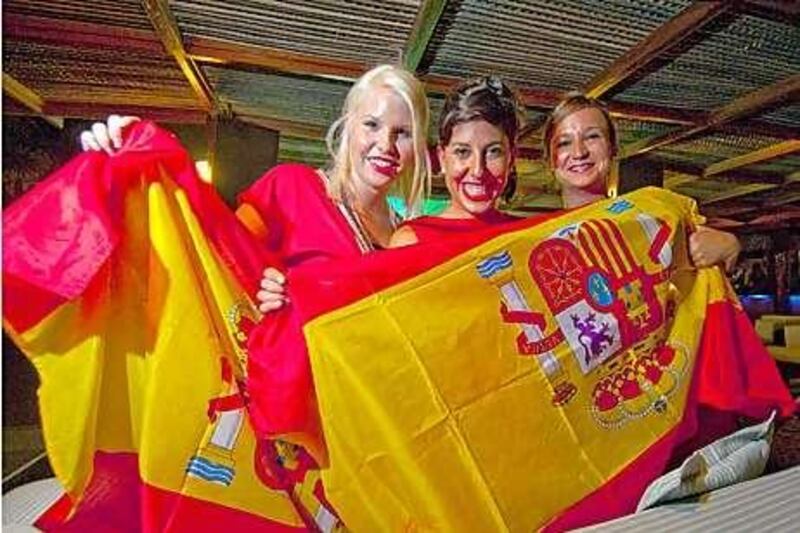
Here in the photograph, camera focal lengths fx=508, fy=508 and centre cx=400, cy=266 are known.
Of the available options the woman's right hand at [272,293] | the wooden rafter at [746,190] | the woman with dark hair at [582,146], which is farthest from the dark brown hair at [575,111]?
the wooden rafter at [746,190]

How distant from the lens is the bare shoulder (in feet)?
1.99

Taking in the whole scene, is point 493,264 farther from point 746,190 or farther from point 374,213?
point 746,190

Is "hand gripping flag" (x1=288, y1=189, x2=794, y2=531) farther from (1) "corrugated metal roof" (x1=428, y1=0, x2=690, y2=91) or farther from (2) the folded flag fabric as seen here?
(1) "corrugated metal roof" (x1=428, y1=0, x2=690, y2=91)

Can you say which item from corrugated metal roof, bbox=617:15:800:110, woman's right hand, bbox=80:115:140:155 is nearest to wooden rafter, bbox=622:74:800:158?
corrugated metal roof, bbox=617:15:800:110

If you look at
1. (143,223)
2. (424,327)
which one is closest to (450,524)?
(424,327)

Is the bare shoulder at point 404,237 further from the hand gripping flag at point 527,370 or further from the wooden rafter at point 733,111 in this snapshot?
the wooden rafter at point 733,111

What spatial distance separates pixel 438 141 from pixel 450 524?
1.47ft

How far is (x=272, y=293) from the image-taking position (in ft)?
1.51

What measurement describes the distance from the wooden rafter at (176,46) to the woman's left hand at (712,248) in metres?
0.67

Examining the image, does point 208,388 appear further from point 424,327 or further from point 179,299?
point 424,327

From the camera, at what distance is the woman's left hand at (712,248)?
0.60 meters

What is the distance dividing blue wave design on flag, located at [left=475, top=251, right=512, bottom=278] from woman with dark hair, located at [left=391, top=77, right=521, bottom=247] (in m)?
0.09

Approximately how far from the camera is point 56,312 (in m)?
0.40

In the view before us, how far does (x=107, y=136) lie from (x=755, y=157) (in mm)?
1062
